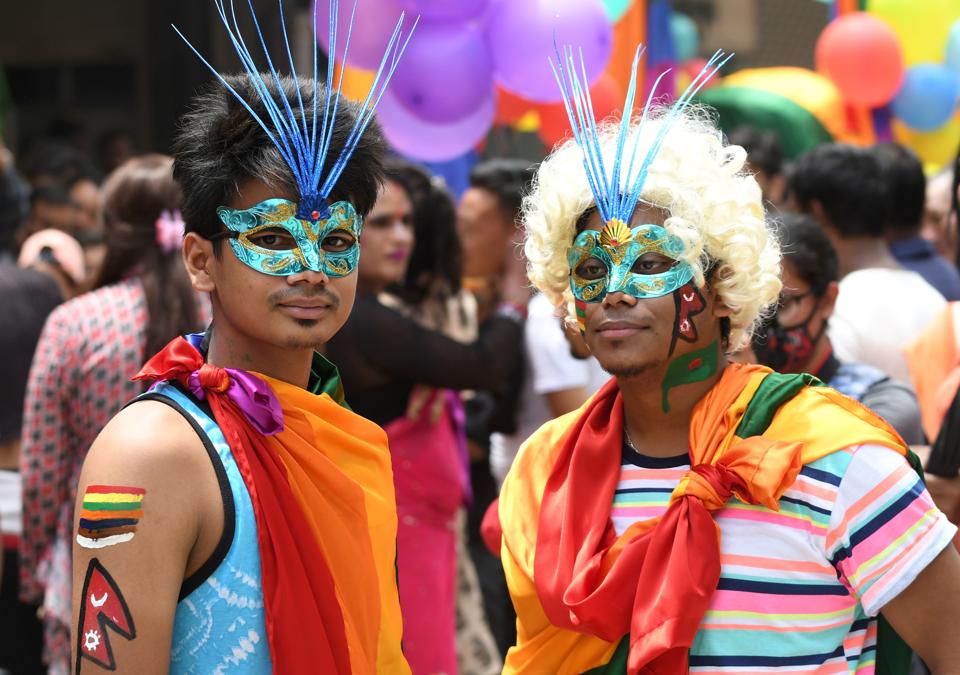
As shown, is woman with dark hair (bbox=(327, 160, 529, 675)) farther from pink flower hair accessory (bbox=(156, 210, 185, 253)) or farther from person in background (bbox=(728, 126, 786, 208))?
person in background (bbox=(728, 126, 786, 208))

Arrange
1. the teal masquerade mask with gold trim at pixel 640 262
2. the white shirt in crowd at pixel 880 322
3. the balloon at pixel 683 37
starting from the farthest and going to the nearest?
the balloon at pixel 683 37 → the white shirt in crowd at pixel 880 322 → the teal masquerade mask with gold trim at pixel 640 262

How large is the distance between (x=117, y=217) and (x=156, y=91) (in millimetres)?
5674

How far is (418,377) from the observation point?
4352 millimetres

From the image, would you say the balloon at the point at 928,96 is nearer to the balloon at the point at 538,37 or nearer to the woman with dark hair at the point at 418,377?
the balloon at the point at 538,37

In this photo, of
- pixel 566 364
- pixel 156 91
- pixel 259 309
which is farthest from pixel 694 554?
pixel 156 91

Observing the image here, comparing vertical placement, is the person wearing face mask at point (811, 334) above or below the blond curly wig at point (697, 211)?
below

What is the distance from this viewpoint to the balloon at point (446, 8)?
538 centimetres

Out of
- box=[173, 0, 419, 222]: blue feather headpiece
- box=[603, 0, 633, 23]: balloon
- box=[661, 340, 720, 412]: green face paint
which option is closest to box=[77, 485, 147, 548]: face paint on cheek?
box=[173, 0, 419, 222]: blue feather headpiece

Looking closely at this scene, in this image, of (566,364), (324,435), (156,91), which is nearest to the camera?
(324,435)

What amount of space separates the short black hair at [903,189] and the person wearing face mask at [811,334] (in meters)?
1.27

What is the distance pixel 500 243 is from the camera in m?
5.29

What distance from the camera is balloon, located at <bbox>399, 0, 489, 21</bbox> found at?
5.38m

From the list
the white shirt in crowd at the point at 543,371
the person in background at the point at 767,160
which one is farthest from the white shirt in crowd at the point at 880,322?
the person in background at the point at 767,160

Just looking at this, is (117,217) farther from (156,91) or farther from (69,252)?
(156,91)
